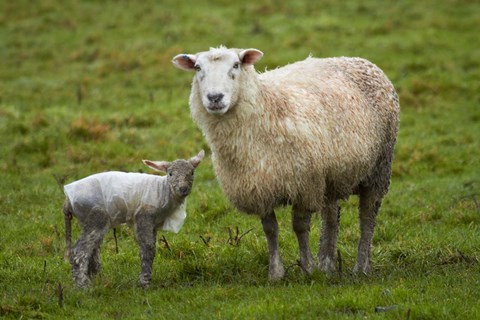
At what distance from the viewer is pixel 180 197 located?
8109 mm

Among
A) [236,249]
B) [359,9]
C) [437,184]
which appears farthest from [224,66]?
[359,9]

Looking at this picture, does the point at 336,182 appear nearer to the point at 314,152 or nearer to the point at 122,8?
the point at 314,152

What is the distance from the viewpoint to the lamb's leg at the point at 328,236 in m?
8.93

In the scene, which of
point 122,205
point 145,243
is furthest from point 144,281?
point 122,205

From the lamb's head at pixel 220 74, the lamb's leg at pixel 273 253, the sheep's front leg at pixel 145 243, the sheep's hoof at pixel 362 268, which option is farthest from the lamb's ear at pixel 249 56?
the sheep's hoof at pixel 362 268

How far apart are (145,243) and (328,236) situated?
2.19 m

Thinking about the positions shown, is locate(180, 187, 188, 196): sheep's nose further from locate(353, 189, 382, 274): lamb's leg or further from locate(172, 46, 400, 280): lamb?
locate(353, 189, 382, 274): lamb's leg

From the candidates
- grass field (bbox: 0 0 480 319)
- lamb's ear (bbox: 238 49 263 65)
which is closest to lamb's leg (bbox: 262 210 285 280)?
grass field (bbox: 0 0 480 319)

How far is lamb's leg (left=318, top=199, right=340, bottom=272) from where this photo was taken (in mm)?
8930

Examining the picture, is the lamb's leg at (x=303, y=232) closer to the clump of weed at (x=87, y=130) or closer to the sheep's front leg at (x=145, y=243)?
the sheep's front leg at (x=145, y=243)

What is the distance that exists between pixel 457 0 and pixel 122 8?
9.99 m

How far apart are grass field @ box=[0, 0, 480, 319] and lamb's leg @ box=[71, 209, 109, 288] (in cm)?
18

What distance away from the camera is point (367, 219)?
366 inches

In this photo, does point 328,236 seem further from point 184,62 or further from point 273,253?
point 184,62
